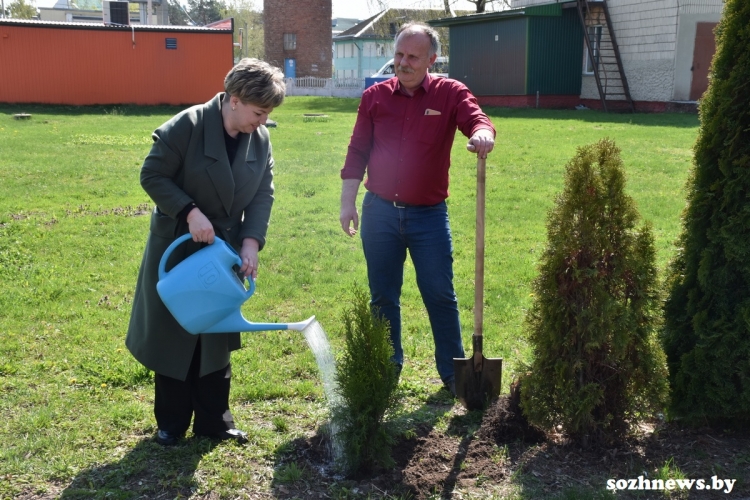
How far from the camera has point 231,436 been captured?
371 cm

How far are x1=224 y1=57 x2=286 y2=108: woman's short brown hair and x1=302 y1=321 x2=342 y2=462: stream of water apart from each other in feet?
3.50

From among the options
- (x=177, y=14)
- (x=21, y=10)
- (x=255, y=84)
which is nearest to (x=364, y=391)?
(x=255, y=84)

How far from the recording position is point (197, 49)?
92.2 ft

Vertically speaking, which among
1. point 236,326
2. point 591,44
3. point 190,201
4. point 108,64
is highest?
point 591,44

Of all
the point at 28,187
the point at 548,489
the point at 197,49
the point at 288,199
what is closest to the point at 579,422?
the point at 548,489

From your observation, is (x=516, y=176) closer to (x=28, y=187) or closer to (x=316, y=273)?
(x=316, y=273)

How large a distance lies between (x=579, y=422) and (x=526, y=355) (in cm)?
140

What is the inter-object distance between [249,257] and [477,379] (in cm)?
140

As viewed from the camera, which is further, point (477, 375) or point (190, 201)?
point (477, 375)

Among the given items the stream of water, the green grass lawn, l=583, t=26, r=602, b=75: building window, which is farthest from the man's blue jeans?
l=583, t=26, r=602, b=75: building window

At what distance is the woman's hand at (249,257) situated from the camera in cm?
345

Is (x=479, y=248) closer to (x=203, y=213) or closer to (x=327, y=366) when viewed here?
(x=327, y=366)

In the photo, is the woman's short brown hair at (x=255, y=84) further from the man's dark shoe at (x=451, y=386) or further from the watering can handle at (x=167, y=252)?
the man's dark shoe at (x=451, y=386)

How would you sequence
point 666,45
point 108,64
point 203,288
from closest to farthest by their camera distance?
point 203,288
point 666,45
point 108,64
